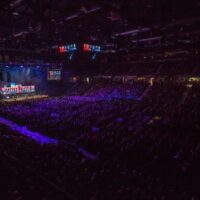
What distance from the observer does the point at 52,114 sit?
2005 cm

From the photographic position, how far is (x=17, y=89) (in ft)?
95.6

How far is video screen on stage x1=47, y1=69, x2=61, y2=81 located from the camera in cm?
3292

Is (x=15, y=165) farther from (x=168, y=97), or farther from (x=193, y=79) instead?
(x=193, y=79)

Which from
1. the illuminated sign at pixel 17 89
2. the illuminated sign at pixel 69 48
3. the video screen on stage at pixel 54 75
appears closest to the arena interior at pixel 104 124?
the illuminated sign at pixel 69 48

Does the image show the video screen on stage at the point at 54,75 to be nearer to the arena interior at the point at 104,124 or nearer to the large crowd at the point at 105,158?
the arena interior at the point at 104,124

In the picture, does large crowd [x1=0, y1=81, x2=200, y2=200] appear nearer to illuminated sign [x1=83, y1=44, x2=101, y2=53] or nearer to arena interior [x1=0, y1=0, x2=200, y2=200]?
arena interior [x1=0, y1=0, x2=200, y2=200]

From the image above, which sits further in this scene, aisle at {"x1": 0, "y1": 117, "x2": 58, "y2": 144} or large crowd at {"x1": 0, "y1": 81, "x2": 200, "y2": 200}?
aisle at {"x1": 0, "y1": 117, "x2": 58, "y2": 144}

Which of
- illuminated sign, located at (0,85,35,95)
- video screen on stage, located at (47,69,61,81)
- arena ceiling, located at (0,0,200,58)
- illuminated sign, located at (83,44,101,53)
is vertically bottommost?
illuminated sign, located at (0,85,35,95)

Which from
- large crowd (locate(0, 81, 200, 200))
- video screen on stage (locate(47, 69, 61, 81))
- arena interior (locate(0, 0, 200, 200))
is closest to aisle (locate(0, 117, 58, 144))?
arena interior (locate(0, 0, 200, 200))

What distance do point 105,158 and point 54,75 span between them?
943 inches

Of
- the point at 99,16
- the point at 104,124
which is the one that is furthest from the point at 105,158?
the point at 104,124

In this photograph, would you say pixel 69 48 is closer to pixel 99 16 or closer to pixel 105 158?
pixel 99 16

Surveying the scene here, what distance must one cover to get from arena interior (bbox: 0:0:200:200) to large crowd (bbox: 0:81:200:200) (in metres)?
0.04

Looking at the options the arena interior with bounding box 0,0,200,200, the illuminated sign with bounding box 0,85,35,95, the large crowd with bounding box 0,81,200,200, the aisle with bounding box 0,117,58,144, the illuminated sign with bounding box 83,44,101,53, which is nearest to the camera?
the large crowd with bounding box 0,81,200,200
